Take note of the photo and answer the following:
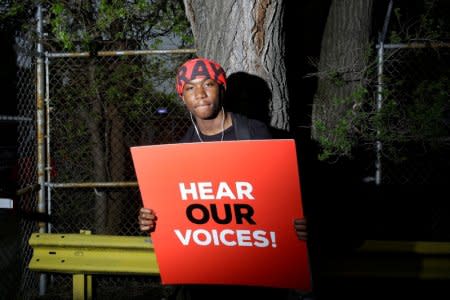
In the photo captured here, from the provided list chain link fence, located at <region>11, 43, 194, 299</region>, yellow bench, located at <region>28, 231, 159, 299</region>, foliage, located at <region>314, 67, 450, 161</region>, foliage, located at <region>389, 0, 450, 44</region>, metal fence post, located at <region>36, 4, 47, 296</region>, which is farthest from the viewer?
chain link fence, located at <region>11, 43, 194, 299</region>

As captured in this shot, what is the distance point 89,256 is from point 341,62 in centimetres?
271

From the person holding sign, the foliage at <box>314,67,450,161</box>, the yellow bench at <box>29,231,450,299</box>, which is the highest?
the person holding sign

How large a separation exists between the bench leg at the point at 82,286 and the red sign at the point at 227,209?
4.06 ft

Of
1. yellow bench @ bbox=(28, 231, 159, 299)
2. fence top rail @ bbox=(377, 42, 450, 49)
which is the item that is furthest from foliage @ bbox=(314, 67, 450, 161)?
yellow bench @ bbox=(28, 231, 159, 299)

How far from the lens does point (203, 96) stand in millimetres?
2471

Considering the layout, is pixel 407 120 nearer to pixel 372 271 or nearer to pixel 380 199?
pixel 380 199

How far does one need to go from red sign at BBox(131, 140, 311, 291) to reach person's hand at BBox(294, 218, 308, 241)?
0.03m

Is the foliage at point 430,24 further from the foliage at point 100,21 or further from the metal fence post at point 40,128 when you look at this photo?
the metal fence post at point 40,128

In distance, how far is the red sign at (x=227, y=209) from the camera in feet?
7.29

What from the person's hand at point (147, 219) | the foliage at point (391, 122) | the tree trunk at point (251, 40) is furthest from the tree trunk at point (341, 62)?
the person's hand at point (147, 219)

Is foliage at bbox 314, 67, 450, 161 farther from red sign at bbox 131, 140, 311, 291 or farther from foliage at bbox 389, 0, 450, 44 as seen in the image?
red sign at bbox 131, 140, 311, 291

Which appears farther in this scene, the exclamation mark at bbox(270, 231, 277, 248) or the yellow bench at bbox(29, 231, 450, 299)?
the yellow bench at bbox(29, 231, 450, 299)

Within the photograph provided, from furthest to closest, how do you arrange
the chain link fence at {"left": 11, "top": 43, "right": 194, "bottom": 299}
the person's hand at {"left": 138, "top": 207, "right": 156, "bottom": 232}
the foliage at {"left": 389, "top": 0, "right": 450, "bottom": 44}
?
the chain link fence at {"left": 11, "top": 43, "right": 194, "bottom": 299}, the foliage at {"left": 389, "top": 0, "right": 450, "bottom": 44}, the person's hand at {"left": 138, "top": 207, "right": 156, "bottom": 232}

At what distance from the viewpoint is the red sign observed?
7.29 ft
